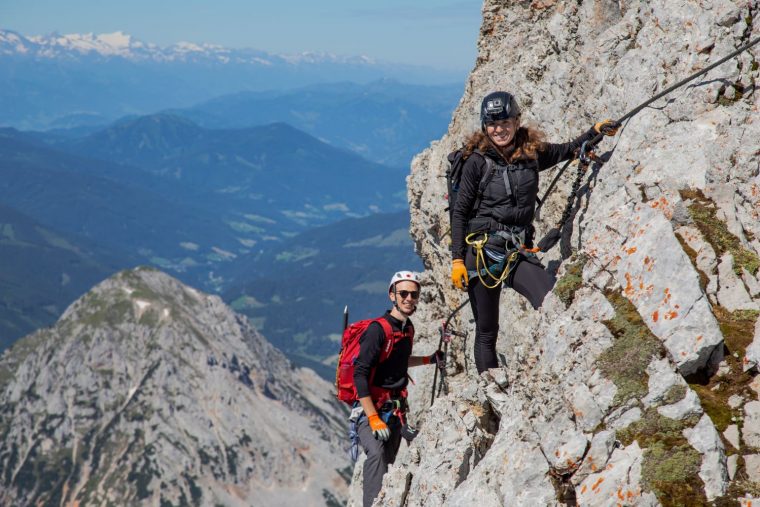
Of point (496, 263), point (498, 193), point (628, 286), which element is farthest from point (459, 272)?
point (628, 286)

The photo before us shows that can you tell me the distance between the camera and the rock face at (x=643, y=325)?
8.41 metres

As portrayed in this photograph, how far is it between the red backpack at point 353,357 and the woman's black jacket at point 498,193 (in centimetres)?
190

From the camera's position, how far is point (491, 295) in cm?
1302

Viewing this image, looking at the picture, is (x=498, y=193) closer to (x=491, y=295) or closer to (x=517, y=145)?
(x=517, y=145)

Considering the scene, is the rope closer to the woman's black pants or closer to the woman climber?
the woman climber

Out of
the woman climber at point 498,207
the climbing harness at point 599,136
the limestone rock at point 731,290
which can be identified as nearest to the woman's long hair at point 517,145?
the woman climber at point 498,207

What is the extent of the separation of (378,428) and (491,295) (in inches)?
133

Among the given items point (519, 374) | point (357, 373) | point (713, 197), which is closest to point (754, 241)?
point (713, 197)

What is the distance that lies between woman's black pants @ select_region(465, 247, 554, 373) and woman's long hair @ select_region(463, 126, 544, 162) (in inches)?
74.4

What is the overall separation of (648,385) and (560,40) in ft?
42.9

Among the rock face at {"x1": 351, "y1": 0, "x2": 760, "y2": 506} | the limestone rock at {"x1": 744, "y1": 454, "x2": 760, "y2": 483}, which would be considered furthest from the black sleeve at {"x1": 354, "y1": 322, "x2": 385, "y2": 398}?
the limestone rock at {"x1": 744, "y1": 454, "x2": 760, "y2": 483}

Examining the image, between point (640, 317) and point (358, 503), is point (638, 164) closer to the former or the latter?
point (640, 317)

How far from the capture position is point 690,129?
12031 millimetres

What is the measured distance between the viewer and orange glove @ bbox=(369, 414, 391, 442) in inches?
517
